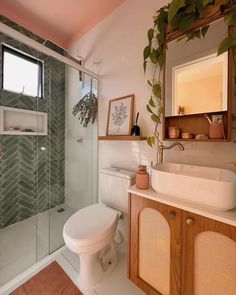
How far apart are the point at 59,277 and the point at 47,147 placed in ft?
4.71

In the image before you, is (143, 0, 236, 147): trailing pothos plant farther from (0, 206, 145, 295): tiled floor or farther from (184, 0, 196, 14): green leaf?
(0, 206, 145, 295): tiled floor

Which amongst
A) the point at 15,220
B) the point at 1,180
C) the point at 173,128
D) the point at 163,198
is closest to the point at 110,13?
the point at 173,128

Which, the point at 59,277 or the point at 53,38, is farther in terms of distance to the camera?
the point at 53,38

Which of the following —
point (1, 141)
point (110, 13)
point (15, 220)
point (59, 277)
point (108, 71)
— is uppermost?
point (110, 13)

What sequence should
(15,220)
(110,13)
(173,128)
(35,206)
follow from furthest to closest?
1. (35,206)
2. (15,220)
3. (110,13)
4. (173,128)

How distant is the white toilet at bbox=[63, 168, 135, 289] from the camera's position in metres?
1.05

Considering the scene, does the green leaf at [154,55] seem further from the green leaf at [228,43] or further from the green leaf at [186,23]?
the green leaf at [228,43]

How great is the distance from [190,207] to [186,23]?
114 centimetres

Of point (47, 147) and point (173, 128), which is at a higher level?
point (173, 128)

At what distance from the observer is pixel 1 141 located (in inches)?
69.1

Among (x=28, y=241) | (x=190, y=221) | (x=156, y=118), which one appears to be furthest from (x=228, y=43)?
(x=28, y=241)

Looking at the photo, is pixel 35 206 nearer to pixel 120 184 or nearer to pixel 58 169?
pixel 58 169

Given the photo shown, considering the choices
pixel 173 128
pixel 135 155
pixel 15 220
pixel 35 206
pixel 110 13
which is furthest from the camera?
pixel 35 206

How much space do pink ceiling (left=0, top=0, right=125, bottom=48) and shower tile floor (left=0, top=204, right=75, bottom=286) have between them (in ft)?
7.77
